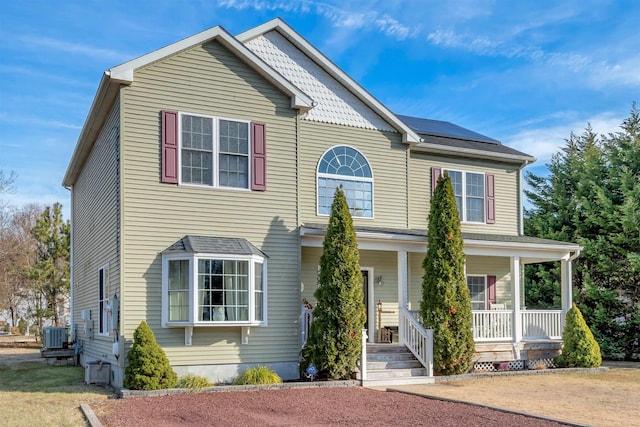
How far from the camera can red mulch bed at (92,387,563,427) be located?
8.82 meters

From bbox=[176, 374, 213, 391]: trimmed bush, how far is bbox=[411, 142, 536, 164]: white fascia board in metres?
8.24

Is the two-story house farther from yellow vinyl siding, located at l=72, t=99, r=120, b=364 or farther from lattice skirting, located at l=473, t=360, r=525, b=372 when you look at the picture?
lattice skirting, located at l=473, t=360, r=525, b=372

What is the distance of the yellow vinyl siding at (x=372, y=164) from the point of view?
14711 millimetres

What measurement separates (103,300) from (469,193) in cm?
1018

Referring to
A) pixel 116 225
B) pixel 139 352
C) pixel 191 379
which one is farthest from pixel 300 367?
pixel 116 225

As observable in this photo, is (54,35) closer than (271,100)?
No

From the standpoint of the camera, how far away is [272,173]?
1350 centimetres

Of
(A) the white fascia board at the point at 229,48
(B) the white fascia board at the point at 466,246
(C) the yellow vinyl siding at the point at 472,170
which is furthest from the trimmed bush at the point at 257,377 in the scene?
(C) the yellow vinyl siding at the point at 472,170

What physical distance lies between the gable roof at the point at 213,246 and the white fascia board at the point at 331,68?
510 centimetres

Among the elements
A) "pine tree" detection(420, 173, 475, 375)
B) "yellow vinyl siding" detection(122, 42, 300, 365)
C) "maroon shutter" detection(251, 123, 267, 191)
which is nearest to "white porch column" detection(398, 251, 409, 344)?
"pine tree" detection(420, 173, 475, 375)

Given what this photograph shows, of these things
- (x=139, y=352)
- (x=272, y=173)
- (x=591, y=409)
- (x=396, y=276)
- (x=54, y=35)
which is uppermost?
(x=54, y=35)

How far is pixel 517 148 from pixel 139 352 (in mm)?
13177

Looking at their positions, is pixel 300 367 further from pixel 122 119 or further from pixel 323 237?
pixel 122 119

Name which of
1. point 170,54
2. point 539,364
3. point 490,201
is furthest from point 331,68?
point 539,364
